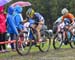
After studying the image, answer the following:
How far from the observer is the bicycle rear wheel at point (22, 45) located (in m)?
13.3

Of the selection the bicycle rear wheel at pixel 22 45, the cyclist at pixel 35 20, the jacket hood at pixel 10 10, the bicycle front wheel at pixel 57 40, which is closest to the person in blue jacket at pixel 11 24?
the jacket hood at pixel 10 10

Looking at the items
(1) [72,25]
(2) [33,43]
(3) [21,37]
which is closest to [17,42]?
(3) [21,37]

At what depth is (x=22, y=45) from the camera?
13719 millimetres

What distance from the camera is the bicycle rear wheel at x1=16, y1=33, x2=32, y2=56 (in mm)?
13281

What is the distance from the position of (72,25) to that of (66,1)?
5752 centimetres

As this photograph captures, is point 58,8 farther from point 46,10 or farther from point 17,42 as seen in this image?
point 17,42

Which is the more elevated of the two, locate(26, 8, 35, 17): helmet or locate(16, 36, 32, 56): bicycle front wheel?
locate(26, 8, 35, 17): helmet

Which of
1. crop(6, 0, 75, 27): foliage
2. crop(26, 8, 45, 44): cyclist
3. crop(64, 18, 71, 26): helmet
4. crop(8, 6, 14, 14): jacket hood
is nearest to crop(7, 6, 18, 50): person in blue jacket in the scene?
crop(8, 6, 14, 14): jacket hood

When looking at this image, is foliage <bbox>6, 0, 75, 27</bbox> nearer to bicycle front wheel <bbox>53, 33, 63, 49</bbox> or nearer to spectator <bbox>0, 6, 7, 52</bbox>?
bicycle front wheel <bbox>53, 33, 63, 49</bbox>

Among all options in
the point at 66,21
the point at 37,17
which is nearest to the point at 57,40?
the point at 66,21

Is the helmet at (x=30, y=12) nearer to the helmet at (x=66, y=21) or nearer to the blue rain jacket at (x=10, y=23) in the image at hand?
the blue rain jacket at (x=10, y=23)

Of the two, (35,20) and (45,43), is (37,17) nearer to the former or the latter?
(35,20)

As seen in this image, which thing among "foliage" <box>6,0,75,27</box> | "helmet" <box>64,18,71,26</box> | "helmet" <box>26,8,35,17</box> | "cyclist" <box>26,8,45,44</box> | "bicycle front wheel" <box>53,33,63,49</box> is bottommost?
"foliage" <box>6,0,75,27</box>

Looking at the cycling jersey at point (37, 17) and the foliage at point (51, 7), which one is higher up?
the cycling jersey at point (37, 17)
